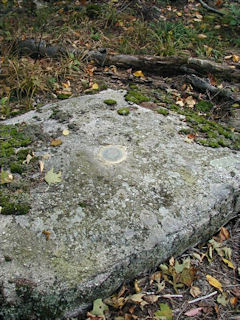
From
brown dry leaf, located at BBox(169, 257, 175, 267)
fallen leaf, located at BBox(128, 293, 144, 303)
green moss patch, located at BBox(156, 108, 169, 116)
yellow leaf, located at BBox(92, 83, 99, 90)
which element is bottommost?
fallen leaf, located at BBox(128, 293, 144, 303)

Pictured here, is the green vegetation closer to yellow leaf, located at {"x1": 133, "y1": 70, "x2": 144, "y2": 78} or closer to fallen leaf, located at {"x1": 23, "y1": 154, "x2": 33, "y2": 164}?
fallen leaf, located at {"x1": 23, "y1": 154, "x2": 33, "y2": 164}

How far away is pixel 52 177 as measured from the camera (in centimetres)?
264

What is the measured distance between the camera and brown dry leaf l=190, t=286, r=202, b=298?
2379 millimetres

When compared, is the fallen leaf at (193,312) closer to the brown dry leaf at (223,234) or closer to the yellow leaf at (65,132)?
the brown dry leaf at (223,234)

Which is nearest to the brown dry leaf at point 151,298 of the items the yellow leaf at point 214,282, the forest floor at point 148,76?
the forest floor at point 148,76

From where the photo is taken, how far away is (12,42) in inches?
193

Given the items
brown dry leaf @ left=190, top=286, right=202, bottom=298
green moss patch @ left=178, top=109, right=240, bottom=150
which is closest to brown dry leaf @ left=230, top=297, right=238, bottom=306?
brown dry leaf @ left=190, top=286, right=202, bottom=298

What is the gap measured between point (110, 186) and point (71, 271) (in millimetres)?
729

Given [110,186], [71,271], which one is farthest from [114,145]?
[71,271]

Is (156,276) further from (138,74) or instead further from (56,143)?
(138,74)

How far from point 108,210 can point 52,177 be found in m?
0.53

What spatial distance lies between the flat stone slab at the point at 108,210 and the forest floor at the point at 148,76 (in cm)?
15

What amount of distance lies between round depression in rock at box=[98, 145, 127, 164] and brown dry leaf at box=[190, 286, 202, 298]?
112cm

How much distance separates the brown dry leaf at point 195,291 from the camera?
2.38 metres
